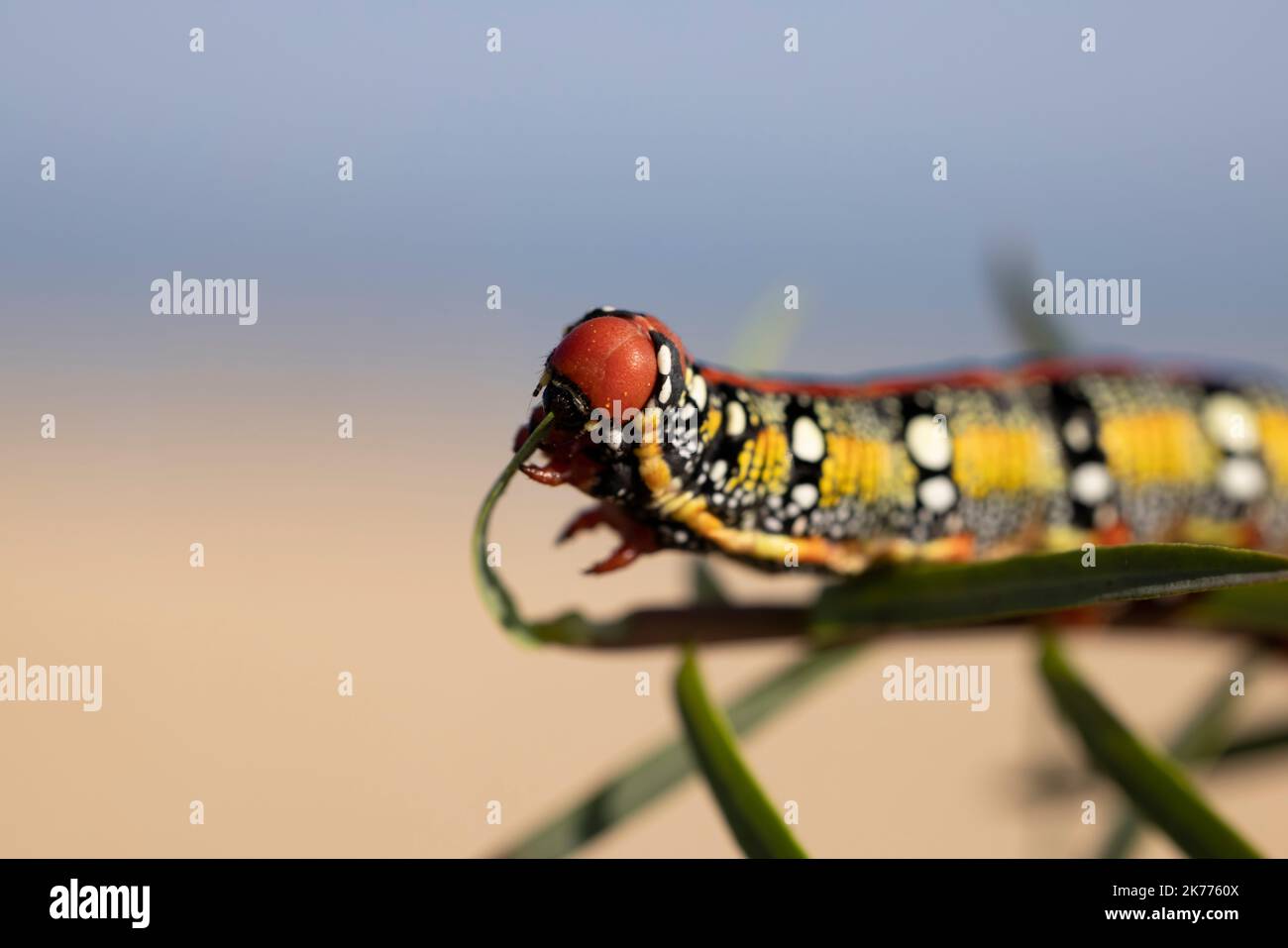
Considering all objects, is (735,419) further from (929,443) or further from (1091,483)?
(1091,483)

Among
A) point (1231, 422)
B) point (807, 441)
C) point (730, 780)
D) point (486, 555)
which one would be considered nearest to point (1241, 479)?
point (1231, 422)

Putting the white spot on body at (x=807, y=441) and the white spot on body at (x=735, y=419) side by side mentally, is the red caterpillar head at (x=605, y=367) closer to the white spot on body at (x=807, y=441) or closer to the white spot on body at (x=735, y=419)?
the white spot on body at (x=735, y=419)

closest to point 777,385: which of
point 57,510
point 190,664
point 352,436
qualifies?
point 190,664

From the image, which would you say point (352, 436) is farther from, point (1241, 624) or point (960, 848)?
point (1241, 624)

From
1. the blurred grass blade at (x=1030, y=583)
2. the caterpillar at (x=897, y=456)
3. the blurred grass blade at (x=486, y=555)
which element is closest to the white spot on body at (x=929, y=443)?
the caterpillar at (x=897, y=456)

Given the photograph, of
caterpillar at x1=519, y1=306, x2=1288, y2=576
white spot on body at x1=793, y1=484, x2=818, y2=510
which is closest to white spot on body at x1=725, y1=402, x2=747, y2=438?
caterpillar at x1=519, y1=306, x2=1288, y2=576
